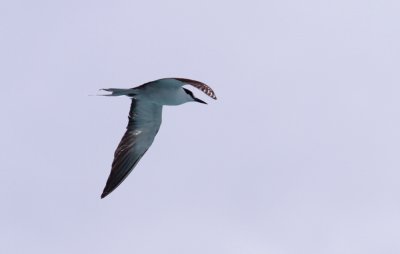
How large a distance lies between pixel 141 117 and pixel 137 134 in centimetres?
55

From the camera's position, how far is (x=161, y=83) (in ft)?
70.9

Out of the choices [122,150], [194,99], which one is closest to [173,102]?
[194,99]

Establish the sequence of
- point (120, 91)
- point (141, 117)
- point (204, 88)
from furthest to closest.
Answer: point (141, 117)
point (120, 91)
point (204, 88)

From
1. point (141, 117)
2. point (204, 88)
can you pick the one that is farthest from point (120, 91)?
point (204, 88)

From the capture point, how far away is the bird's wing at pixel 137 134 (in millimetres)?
23172

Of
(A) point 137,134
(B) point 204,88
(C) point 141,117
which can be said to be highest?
(B) point 204,88

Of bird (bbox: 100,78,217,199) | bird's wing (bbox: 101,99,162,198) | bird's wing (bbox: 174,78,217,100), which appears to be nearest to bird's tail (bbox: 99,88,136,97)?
bird (bbox: 100,78,217,199)

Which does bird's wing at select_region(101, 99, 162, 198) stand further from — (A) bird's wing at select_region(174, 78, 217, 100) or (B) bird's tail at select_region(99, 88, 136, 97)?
(A) bird's wing at select_region(174, 78, 217, 100)

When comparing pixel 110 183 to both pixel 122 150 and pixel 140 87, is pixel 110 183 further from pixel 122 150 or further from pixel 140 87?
pixel 140 87

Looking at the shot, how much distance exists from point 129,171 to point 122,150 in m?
0.91

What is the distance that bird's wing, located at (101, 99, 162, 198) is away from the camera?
23.2 metres

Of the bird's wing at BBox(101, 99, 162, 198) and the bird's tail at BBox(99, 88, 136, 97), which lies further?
the bird's wing at BBox(101, 99, 162, 198)

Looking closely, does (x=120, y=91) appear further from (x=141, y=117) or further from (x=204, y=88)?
(x=204, y=88)

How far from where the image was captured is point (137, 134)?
23.8 m
